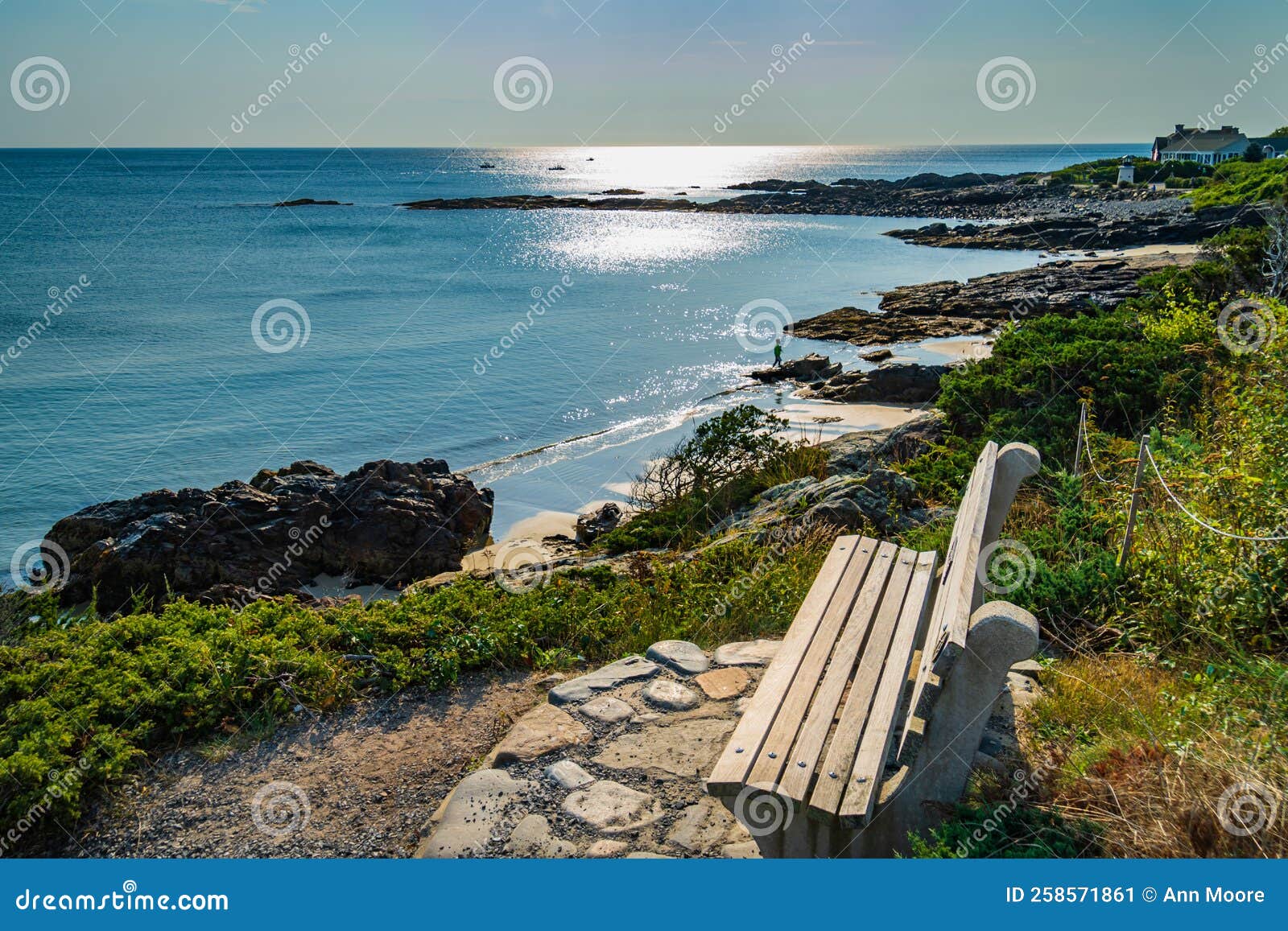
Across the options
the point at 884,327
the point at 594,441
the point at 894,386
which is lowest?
the point at 594,441

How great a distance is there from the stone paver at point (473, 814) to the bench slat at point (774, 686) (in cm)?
98

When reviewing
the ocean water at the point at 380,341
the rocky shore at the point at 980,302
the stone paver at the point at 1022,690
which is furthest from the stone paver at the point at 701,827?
the rocky shore at the point at 980,302

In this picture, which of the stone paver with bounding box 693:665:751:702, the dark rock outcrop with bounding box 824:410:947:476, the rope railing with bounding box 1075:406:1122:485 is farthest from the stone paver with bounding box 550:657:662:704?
the dark rock outcrop with bounding box 824:410:947:476

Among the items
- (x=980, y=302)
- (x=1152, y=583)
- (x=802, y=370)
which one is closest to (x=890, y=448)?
(x=1152, y=583)

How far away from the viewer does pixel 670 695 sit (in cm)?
444

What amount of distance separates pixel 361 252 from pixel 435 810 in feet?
160

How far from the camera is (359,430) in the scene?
17000mm

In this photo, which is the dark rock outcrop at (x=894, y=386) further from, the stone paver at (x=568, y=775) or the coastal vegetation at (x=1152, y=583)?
the stone paver at (x=568, y=775)

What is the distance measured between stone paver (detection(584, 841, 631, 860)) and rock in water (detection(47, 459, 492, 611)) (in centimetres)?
665

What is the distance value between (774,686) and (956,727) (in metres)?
0.75

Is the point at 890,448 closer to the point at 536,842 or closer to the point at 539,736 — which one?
the point at 539,736

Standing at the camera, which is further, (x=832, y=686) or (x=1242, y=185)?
(x=1242, y=185)

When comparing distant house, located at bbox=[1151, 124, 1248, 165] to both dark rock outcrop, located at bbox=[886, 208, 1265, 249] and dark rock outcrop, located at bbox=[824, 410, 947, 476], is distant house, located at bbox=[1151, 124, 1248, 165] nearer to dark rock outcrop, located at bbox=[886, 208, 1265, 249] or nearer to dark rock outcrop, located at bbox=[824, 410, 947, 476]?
dark rock outcrop, located at bbox=[886, 208, 1265, 249]

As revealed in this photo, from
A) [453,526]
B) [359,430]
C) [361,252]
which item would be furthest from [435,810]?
[361,252]
